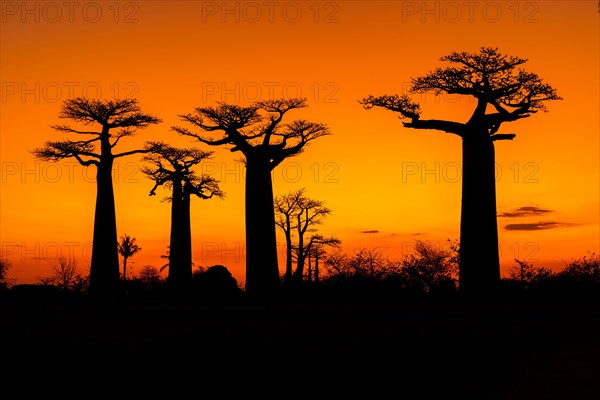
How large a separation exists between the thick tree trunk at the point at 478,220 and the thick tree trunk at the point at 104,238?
41.4ft

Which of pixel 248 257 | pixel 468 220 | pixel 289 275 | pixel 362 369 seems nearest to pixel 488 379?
pixel 362 369

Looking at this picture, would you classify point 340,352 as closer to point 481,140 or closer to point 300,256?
point 481,140

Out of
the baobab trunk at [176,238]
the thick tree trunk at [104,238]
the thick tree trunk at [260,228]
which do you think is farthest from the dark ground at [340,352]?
the baobab trunk at [176,238]

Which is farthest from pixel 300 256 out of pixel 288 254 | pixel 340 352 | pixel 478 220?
pixel 340 352

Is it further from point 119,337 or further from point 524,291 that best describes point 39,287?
point 524,291

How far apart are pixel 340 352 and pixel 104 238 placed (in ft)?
62.2

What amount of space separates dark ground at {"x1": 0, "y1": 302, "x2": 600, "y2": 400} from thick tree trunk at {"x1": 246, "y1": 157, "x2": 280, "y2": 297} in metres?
9.65

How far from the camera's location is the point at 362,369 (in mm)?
10352

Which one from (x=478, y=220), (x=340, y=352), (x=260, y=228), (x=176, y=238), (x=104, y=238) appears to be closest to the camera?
(x=340, y=352)

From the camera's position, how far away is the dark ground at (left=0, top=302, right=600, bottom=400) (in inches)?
376

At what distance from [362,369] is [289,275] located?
2398 centimetres

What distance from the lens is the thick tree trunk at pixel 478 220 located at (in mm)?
22188

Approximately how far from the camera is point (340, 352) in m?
11.5

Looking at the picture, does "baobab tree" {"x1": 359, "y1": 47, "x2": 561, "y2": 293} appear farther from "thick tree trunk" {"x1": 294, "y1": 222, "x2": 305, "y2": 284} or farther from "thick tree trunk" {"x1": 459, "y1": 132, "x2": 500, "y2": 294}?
"thick tree trunk" {"x1": 294, "y1": 222, "x2": 305, "y2": 284}
